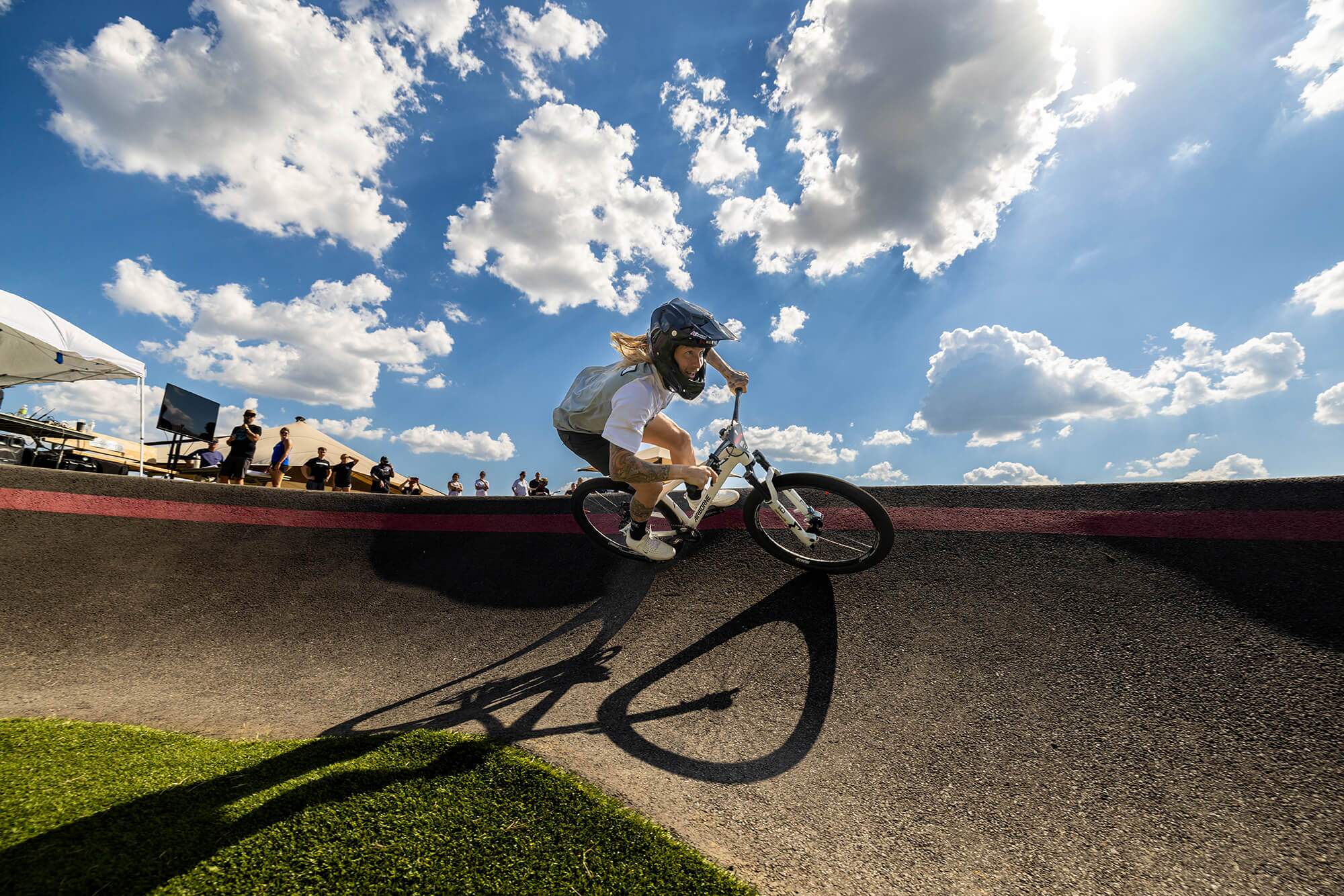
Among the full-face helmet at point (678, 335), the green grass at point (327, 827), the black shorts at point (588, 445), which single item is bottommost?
the green grass at point (327, 827)

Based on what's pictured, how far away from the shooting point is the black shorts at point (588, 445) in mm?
4168

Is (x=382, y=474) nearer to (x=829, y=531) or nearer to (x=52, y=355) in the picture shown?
(x=52, y=355)

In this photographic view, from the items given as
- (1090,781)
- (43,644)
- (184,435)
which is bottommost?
(43,644)

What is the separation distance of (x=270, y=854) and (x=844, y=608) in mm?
3358

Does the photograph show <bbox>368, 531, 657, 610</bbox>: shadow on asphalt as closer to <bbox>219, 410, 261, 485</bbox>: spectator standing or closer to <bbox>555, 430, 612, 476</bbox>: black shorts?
<bbox>555, 430, 612, 476</bbox>: black shorts

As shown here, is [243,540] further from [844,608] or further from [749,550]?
[844,608]

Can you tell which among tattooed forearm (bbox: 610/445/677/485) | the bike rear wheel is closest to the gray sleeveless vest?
tattooed forearm (bbox: 610/445/677/485)

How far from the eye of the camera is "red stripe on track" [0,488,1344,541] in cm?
339

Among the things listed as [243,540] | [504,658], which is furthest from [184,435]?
[504,658]

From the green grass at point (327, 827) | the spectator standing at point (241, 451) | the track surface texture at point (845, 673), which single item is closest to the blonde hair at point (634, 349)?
the track surface texture at point (845, 673)

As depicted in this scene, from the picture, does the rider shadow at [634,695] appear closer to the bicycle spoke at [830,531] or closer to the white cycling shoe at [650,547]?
the bicycle spoke at [830,531]

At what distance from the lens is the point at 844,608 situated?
12.5 feet

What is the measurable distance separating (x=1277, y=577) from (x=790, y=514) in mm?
2877

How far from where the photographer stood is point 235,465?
1040 centimetres
